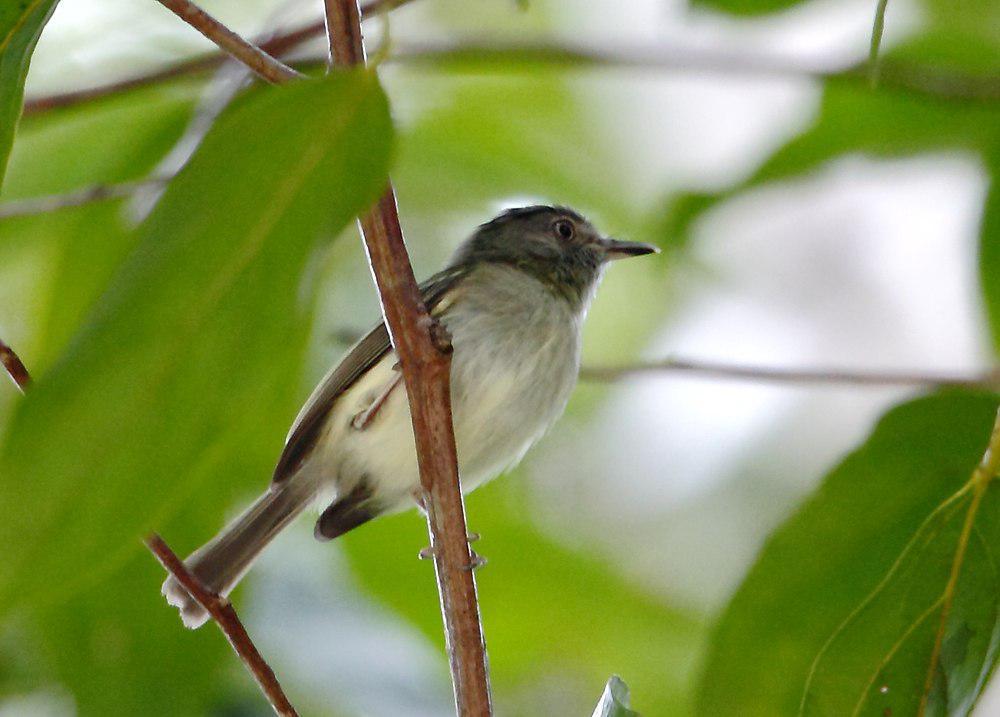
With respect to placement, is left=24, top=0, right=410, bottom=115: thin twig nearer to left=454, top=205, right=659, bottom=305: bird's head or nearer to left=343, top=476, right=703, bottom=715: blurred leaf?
left=454, top=205, right=659, bottom=305: bird's head

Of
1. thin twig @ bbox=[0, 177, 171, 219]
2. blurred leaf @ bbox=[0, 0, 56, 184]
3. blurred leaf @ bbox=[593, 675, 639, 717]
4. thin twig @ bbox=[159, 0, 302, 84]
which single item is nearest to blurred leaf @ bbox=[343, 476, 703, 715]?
thin twig @ bbox=[0, 177, 171, 219]

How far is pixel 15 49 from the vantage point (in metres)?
1.88

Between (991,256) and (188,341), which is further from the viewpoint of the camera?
(991,256)

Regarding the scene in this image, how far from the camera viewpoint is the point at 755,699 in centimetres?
213

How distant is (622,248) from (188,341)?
2.52 metres

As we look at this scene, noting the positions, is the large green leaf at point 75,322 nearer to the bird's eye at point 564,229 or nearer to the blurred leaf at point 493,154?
the blurred leaf at point 493,154

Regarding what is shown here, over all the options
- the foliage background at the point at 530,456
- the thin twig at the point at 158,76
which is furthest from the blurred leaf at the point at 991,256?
the thin twig at the point at 158,76

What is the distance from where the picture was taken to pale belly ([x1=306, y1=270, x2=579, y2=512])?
10.8 feet

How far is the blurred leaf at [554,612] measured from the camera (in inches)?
149

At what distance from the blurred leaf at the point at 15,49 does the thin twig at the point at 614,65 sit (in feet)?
3.84

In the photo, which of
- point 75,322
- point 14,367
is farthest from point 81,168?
point 14,367

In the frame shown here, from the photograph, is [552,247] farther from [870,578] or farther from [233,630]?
[233,630]

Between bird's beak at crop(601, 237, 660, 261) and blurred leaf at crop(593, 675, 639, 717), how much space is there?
2.09 metres

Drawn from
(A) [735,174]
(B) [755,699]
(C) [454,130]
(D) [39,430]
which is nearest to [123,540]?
(D) [39,430]
